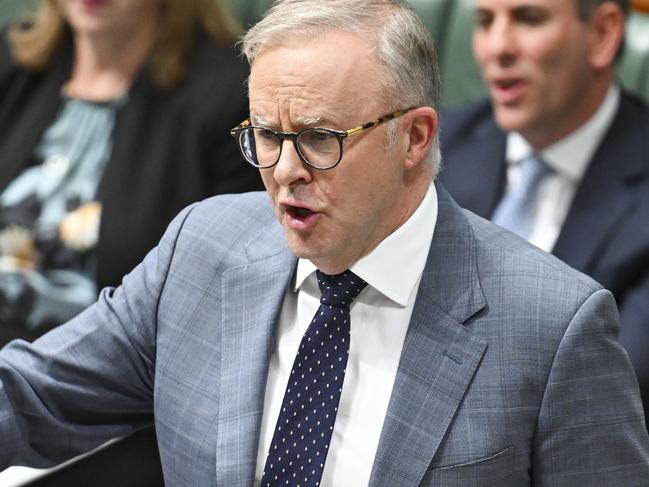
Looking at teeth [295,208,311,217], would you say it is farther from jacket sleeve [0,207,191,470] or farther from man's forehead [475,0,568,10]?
man's forehead [475,0,568,10]

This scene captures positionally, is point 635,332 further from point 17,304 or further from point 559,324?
point 17,304

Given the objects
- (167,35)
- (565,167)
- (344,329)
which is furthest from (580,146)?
(344,329)

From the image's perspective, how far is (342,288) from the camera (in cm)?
121

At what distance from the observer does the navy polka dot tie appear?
118 centimetres

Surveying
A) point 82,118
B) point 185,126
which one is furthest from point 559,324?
point 82,118

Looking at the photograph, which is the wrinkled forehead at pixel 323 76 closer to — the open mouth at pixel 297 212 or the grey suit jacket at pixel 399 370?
the open mouth at pixel 297 212

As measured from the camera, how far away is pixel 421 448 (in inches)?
45.1

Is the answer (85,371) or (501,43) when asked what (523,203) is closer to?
(501,43)

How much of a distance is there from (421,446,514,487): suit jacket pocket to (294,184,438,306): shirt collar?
177mm

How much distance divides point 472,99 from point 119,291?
1.09 meters

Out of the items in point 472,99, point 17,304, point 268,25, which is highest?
point 268,25

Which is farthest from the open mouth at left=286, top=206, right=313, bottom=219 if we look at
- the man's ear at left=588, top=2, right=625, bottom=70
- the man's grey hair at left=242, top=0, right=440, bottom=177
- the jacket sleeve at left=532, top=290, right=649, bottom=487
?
the man's ear at left=588, top=2, right=625, bottom=70

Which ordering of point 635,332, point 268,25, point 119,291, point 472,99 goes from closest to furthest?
point 268,25, point 119,291, point 635,332, point 472,99

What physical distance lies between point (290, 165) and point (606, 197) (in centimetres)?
87
